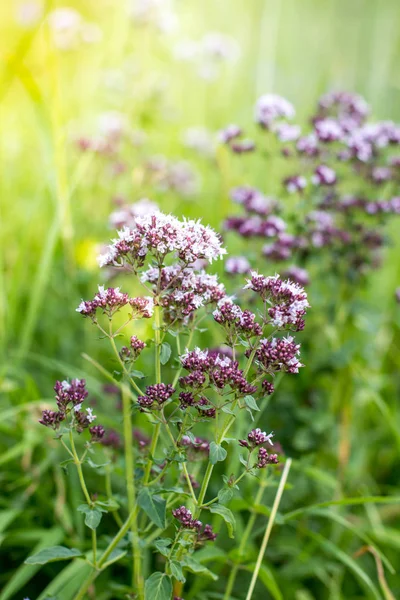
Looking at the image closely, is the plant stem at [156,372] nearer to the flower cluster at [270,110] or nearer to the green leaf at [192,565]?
the green leaf at [192,565]

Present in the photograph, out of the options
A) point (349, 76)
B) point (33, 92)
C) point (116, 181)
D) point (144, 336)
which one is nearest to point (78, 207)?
point (116, 181)

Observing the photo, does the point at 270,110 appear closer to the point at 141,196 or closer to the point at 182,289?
the point at 141,196

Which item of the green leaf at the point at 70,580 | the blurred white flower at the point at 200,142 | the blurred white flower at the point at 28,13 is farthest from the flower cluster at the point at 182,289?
the blurred white flower at the point at 28,13

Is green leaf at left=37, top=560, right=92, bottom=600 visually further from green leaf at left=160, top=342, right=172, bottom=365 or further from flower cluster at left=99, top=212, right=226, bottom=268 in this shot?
flower cluster at left=99, top=212, right=226, bottom=268

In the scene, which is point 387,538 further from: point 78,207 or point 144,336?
point 78,207

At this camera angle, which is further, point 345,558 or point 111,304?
point 345,558

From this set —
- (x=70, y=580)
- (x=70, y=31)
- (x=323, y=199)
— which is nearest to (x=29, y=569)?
(x=70, y=580)
